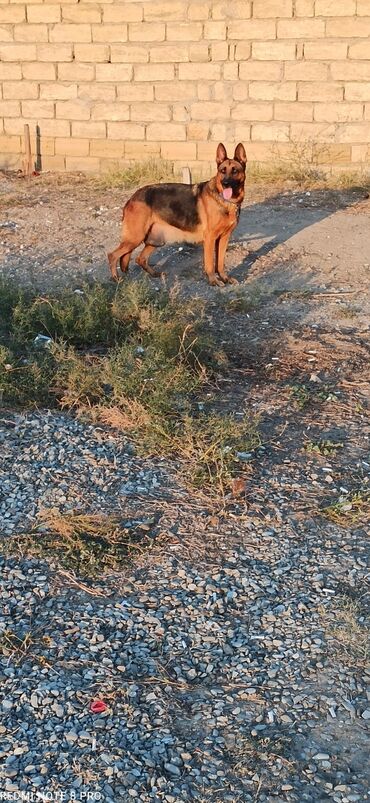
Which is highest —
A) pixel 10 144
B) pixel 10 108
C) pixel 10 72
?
pixel 10 72

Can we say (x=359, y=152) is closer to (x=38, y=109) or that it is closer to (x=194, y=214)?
(x=194, y=214)

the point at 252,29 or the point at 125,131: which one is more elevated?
the point at 252,29

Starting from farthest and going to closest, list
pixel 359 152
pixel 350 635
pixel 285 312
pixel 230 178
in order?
pixel 359 152 < pixel 230 178 < pixel 285 312 < pixel 350 635

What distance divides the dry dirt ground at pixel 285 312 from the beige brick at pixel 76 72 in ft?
4.46

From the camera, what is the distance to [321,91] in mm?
11023

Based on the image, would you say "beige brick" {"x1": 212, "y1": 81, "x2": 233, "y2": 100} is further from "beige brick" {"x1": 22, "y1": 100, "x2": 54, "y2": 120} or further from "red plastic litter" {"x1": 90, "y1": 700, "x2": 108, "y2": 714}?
"red plastic litter" {"x1": 90, "y1": 700, "x2": 108, "y2": 714}

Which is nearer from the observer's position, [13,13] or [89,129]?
[13,13]

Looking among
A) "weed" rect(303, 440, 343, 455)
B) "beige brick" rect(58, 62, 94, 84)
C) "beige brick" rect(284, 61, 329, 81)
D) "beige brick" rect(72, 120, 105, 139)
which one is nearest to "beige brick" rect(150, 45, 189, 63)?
"beige brick" rect(58, 62, 94, 84)

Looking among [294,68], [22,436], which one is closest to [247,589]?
[22,436]

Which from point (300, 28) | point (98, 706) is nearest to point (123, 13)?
point (300, 28)

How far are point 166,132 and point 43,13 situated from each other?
2346 mm

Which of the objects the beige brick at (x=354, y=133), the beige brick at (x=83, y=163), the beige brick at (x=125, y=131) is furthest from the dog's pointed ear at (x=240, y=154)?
the beige brick at (x=83, y=163)

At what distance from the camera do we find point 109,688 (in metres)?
3.32

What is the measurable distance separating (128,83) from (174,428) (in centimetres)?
805
